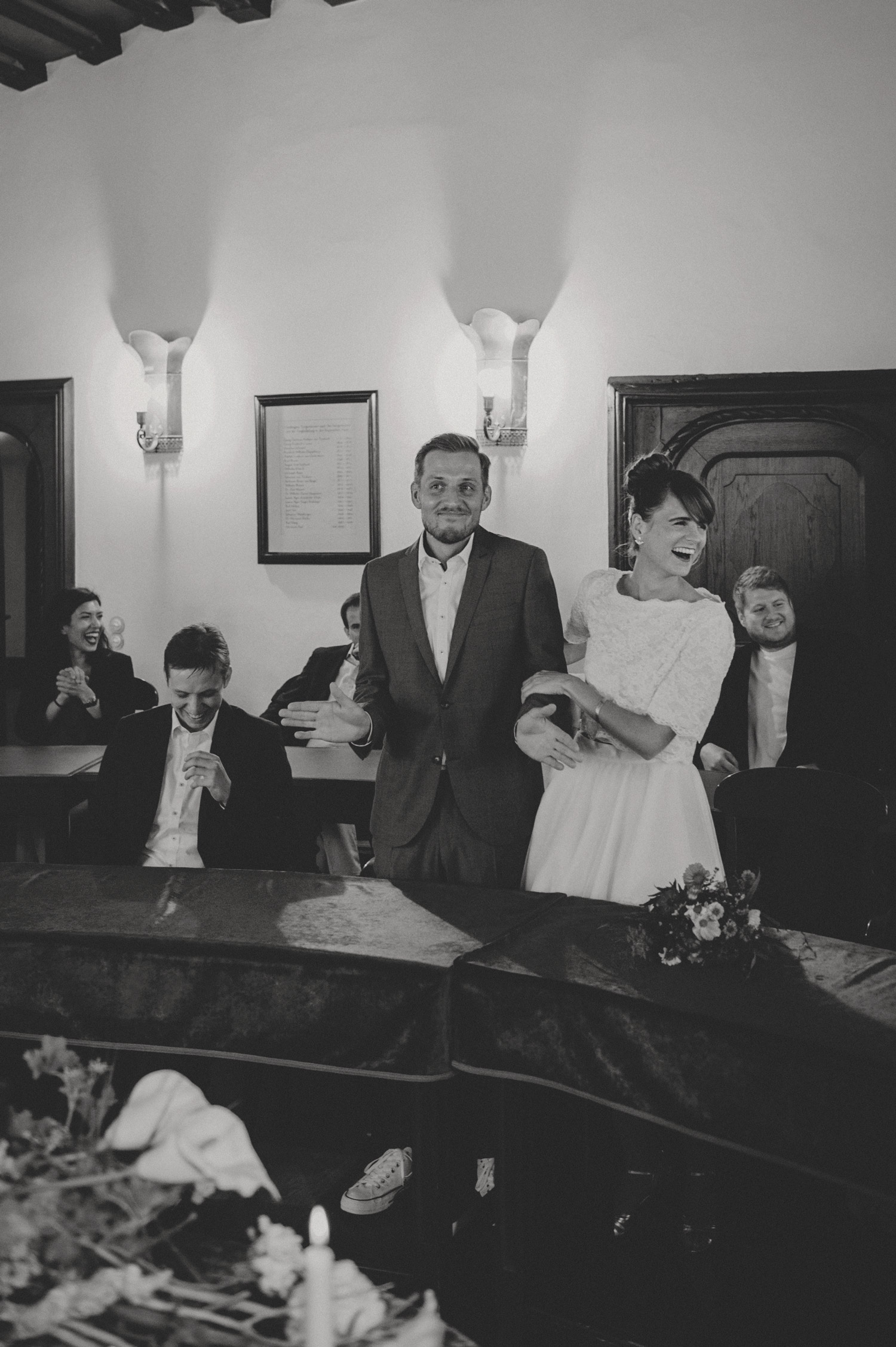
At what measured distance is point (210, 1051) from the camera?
2.42 meters

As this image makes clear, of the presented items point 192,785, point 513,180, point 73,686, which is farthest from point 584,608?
point 513,180

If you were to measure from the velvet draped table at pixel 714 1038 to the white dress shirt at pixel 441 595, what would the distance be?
934 millimetres

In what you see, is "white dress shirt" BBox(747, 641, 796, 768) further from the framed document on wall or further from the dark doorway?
the dark doorway

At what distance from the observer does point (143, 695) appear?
5578 millimetres

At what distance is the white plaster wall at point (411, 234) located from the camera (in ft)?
17.1

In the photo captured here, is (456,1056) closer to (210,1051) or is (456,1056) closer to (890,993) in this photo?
(210,1051)

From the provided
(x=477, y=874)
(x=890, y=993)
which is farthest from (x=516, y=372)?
(x=890, y=993)

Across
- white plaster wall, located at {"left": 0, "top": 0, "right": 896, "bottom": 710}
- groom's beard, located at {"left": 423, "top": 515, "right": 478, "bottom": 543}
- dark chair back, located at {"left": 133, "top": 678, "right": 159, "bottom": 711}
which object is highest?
white plaster wall, located at {"left": 0, "top": 0, "right": 896, "bottom": 710}

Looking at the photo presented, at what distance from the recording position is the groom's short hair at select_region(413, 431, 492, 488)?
308cm

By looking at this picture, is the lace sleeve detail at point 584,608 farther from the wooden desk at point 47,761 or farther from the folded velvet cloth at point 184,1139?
the folded velvet cloth at point 184,1139

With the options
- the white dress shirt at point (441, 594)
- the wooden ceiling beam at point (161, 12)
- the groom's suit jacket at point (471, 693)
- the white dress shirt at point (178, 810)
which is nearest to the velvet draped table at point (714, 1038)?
the groom's suit jacket at point (471, 693)

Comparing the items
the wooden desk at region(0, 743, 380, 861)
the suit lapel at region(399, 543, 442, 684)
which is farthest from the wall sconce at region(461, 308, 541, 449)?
the suit lapel at region(399, 543, 442, 684)

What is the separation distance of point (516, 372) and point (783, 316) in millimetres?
1162

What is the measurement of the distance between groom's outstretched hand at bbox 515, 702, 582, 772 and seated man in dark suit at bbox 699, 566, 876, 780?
5.39 ft
